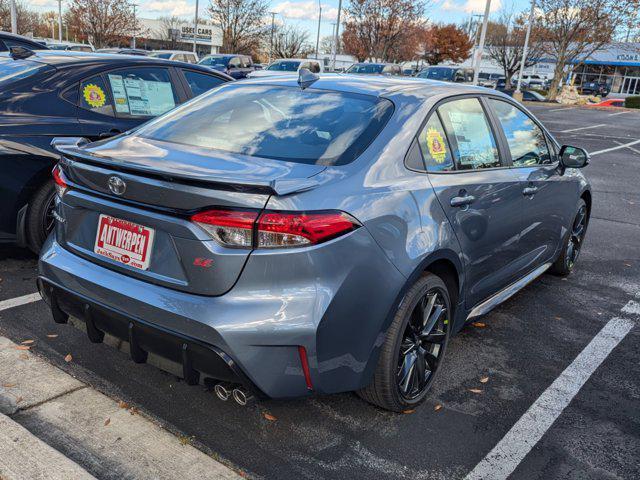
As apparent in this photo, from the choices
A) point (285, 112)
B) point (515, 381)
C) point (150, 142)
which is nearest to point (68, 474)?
point (150, 142)

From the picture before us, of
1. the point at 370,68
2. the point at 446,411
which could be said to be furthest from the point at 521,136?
the point at 370,68

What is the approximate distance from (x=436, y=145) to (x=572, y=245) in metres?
2.88

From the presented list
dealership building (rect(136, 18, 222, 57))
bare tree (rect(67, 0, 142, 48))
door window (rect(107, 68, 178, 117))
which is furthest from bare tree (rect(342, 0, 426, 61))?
door window (rect(107, 68, 178, 117))

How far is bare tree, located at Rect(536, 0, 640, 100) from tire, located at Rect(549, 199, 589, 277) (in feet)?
135

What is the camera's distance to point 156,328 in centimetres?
259

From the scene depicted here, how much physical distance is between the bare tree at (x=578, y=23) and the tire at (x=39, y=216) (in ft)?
143

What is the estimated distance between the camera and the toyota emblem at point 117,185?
2.65 m

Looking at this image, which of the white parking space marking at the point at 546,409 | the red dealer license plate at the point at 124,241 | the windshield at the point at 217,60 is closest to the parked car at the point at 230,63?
the windshield at the point at 217,60

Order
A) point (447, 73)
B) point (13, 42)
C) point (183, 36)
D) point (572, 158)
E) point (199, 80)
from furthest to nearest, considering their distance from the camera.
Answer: point (183, 36), point (447, 73), point (13, 42), point (199, 80), point (572, 158)

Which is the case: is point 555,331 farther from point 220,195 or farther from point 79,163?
point 79,163

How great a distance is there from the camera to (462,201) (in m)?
3.29

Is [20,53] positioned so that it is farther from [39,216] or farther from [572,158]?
[572,158]

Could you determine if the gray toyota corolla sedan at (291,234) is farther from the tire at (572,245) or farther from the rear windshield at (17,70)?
the rear windshield at (17,70)

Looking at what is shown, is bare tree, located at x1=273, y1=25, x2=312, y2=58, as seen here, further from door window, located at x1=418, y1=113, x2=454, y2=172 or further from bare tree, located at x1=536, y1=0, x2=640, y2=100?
door window, located at x1=418, y1=113, x2=454, y2=172
